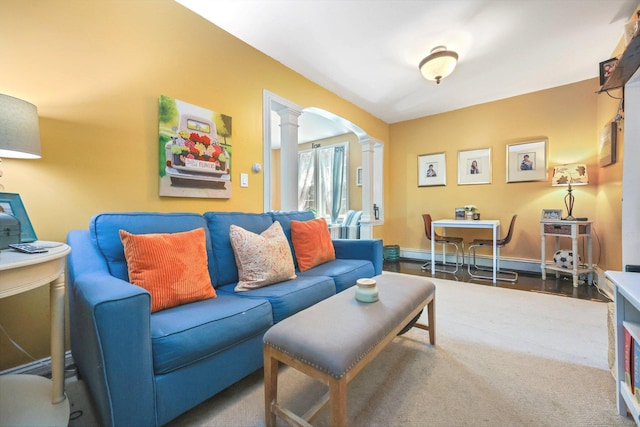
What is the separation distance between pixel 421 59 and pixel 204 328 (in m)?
3.15

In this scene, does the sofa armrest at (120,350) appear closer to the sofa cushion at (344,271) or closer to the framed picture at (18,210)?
the framed picture at (18,210)

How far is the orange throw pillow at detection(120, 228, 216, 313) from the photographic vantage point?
1263mm

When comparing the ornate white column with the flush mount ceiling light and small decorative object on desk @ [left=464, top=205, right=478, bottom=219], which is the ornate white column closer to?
the flush mount ceiling light

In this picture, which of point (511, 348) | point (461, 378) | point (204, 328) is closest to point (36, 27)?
point (204, 328)

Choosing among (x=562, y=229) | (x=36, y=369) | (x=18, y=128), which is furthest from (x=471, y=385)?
(x=562, y=229)

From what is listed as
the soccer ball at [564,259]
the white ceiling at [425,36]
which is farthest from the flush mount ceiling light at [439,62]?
the soccer ball at [564,259]

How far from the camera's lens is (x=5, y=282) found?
869mm

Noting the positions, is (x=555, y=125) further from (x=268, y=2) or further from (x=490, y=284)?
(x=268, y=2)

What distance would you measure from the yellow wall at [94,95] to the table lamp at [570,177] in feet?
12.9

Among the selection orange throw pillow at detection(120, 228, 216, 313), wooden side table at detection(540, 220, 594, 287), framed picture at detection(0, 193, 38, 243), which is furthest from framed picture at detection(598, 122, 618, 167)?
framed picture at detection(0, 193, 38, 243)

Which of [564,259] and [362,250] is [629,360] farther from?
[564,259]

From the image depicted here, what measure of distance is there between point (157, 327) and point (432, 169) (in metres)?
4.51

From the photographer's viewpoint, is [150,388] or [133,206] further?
[133,206]

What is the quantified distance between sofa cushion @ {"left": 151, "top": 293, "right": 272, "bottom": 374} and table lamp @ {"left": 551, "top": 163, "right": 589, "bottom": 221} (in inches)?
151
